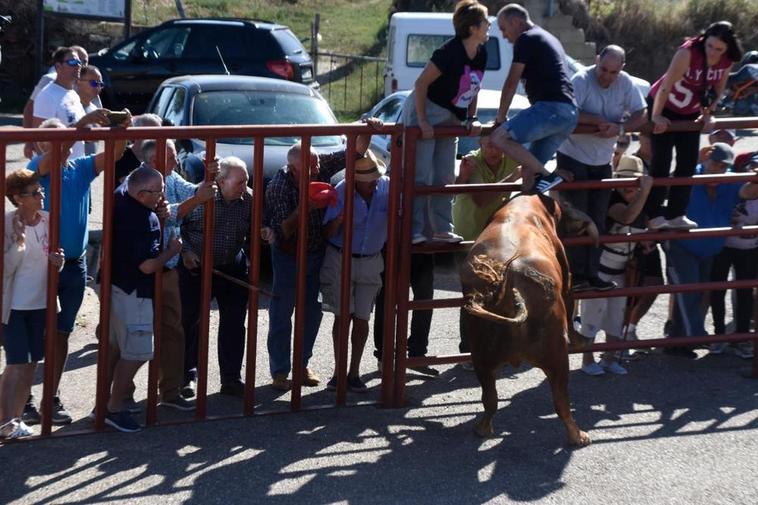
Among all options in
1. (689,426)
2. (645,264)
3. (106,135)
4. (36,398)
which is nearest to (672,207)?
(645,264)

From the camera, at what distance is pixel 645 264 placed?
26.5 feet

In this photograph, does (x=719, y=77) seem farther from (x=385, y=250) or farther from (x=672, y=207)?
(x=385, y=250)

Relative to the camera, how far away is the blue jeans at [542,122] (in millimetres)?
6578

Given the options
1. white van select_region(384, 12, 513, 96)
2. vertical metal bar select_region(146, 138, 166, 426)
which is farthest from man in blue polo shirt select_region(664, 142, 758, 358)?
white van select_region(384, 12, 513, 96)

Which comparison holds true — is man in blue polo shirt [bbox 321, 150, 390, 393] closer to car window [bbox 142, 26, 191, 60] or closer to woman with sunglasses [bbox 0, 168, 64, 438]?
woman with sunglasses [bbox 0, 168, 64, 438]

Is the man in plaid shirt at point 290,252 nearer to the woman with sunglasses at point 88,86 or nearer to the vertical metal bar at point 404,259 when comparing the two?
the vertical metal bar at point 404,259

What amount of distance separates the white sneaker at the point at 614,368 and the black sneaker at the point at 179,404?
118 inches

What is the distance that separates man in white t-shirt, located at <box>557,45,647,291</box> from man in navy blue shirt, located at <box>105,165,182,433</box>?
2715mm

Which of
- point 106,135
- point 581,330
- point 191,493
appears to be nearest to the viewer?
point 191,493

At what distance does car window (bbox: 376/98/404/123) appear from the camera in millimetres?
13031

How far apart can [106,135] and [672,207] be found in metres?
3.88

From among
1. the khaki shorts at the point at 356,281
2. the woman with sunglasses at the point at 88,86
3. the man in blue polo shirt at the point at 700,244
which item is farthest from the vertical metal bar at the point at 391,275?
the woman with sunglasses at the point at 88,86

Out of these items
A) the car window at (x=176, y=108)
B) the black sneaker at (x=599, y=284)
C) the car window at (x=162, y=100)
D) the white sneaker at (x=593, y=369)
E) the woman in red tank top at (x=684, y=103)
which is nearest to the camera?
the woman in red tank top at (x=684, y=103)

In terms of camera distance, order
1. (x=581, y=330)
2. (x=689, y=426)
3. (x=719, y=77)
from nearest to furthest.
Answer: (x=689, y=426) → (x=719, y=77) → (x=581, y=330)
